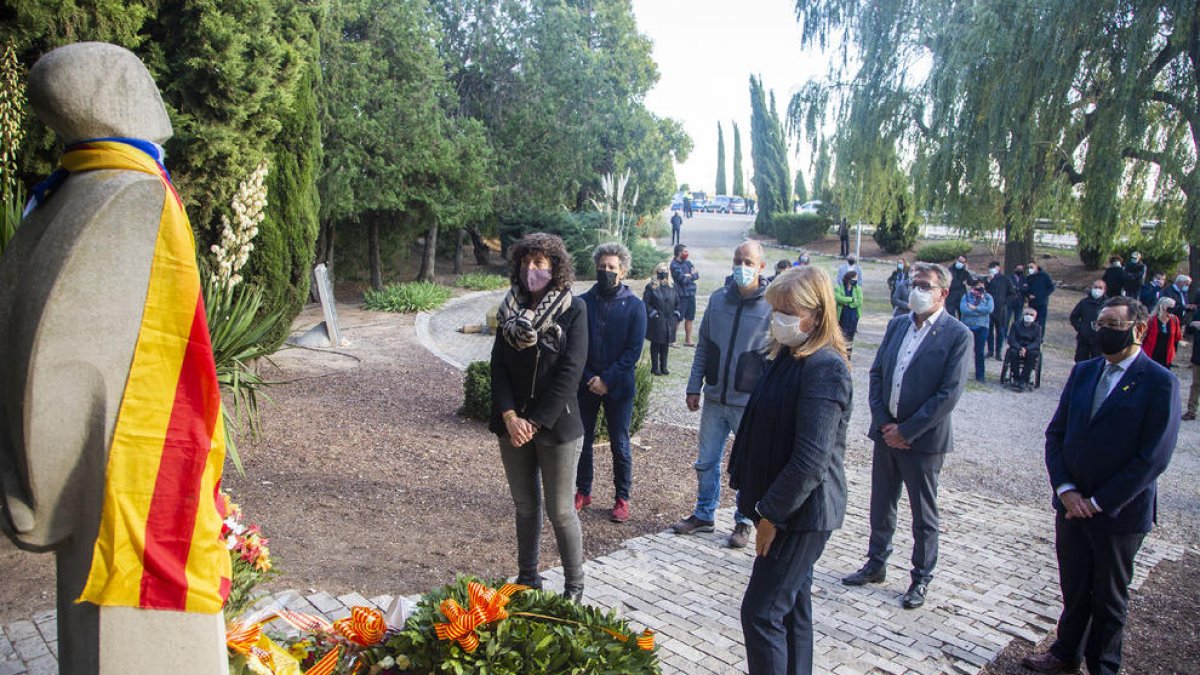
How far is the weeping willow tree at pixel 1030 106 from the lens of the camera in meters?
15.6

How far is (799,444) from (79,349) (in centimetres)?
235

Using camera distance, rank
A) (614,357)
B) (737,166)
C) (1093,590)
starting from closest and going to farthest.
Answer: (1093,590)
(614,357)
(737,166)

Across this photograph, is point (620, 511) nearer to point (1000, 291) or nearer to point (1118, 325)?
point (1118, 325)

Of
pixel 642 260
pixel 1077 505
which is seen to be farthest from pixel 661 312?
pixel 642 260

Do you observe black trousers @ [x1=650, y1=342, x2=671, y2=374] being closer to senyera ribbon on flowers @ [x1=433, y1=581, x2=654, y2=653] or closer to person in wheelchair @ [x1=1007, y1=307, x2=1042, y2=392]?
person in wheelchair @ [x1=1007, y1=307, x2=1042, y2=392]

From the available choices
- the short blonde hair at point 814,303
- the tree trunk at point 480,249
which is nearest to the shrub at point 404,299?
the tree trunk at point 480,249

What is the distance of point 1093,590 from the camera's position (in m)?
4.16

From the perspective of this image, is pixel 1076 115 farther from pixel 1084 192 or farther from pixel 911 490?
pixel 911 490

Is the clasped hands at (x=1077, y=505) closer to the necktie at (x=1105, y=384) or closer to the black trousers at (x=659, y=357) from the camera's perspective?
the necktie at (x=1105, y=384)

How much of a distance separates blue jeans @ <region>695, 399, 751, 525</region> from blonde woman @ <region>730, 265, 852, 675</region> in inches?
86.9

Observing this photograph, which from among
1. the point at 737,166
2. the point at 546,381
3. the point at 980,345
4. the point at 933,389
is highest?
the point at 737,166

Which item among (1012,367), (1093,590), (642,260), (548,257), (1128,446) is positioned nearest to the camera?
(1128,446)

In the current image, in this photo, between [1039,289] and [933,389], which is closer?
[933,389]

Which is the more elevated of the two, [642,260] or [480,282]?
[642,260]
